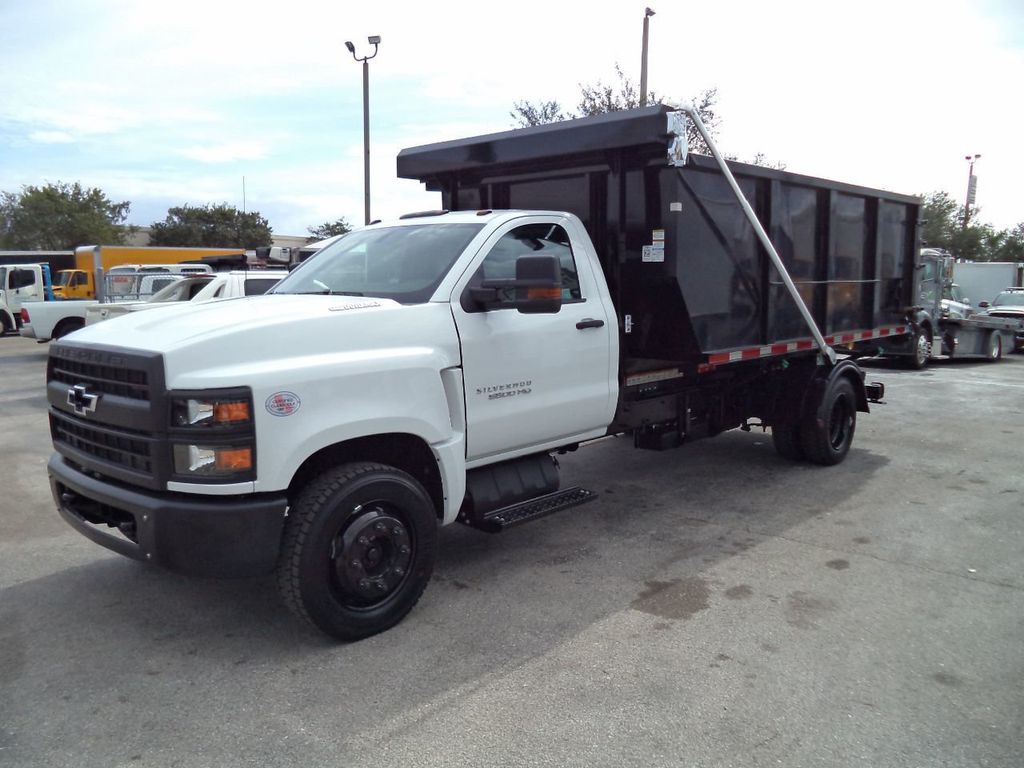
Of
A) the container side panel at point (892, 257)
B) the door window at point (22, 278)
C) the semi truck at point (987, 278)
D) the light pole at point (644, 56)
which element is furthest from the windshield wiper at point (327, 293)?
the semi truck at point (987, 278)

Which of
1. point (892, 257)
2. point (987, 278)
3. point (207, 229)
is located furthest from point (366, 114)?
point (207, 229)

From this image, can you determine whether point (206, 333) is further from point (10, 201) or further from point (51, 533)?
point (10, 201)

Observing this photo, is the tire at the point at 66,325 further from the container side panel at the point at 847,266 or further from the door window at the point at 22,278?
the container side panel at the point at 847,266

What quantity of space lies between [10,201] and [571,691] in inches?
2342

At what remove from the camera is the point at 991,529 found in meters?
5.93

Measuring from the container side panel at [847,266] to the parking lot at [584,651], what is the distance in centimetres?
219

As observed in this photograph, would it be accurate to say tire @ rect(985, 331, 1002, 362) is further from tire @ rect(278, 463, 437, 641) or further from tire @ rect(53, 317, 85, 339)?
tire @ rect(53, 317, 85, 339)

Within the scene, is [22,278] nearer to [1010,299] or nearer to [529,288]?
[529,288]

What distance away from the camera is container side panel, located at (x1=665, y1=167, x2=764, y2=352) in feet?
18.9

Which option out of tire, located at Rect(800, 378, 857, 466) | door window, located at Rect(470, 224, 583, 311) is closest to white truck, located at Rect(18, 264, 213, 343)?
tire, located at Rect(800, 378, 857, 466)

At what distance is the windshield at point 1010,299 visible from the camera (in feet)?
77.1

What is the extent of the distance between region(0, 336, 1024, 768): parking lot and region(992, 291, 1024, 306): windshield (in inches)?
790

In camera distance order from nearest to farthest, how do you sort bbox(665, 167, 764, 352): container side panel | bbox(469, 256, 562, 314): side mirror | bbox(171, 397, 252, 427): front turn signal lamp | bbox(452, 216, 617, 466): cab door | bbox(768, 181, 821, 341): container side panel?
bbox(171, 397, 252, 427): front turn signal lamp, bbox(469, 256, 562, 314): side mirror, bbox(452, 216, 617, 466): cab door, bbox(665, 167, 764, 352): container side panel, bbox(768, 181, 821, 341): container side panel

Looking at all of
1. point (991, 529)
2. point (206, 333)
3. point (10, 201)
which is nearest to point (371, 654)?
point (206, 333)
